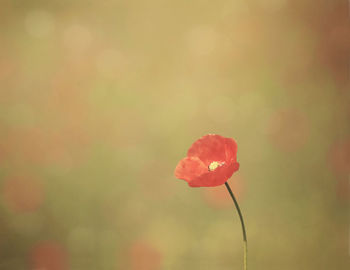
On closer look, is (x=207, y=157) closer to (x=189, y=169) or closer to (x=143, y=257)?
(x=189, y=169)

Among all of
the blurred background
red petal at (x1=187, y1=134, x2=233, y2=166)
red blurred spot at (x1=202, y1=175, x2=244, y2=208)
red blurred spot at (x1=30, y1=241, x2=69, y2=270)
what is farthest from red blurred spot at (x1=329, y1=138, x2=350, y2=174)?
red blurred spot at (x1=30, y1=241, x2=69, y2=270)

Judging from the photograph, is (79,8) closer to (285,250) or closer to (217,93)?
(217,93)

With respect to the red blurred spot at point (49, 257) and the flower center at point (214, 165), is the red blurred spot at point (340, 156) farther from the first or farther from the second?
the red blurred spot at point (49, 257)

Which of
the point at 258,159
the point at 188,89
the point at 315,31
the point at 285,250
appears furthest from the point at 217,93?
the point at 285,250

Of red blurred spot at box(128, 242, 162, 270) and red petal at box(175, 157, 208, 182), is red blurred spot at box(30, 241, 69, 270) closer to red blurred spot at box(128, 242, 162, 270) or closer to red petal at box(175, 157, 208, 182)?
red blurred spot at box(128, 242, 162, 270)

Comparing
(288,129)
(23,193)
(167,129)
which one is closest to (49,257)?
(23,193)

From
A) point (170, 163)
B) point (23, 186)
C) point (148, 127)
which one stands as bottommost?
point (23, 186)

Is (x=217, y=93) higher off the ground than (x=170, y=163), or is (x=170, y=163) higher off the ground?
(x=217, y=93)
